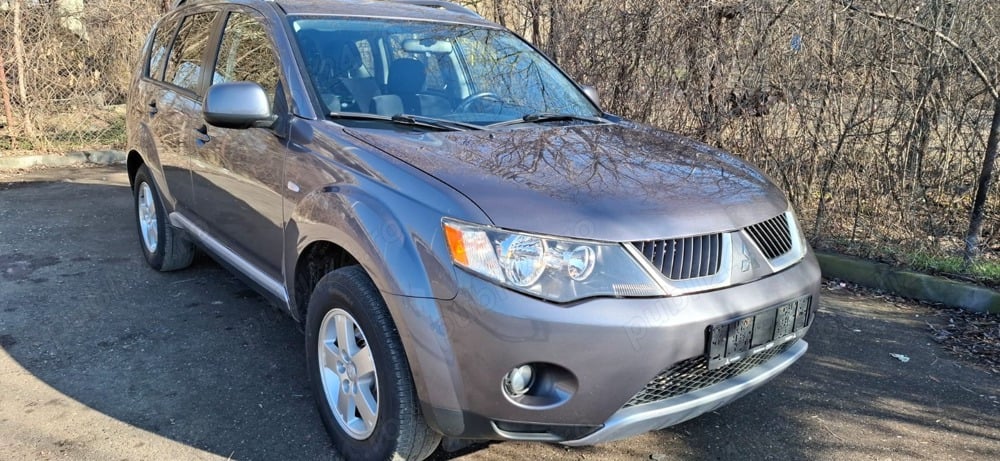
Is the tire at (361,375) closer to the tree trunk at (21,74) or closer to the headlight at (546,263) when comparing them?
the headlight at (546,263)

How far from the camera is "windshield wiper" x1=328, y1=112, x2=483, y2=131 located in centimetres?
317

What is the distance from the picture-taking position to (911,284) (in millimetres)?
5004

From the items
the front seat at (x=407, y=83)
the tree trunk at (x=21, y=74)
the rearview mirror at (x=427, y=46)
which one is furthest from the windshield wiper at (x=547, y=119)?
the tree trunk at (x=21, y=74)

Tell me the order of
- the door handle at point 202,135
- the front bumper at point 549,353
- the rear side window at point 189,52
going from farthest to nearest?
the rear side window at point 189,52 → the door handle at point 202,135 → the front bumper at point 549,353

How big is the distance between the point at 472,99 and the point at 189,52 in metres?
1.99

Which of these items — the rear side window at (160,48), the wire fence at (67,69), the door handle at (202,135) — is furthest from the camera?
the wire fence at (67,69)

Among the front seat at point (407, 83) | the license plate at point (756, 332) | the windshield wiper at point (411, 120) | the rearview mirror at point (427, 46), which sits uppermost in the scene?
the rearview mirror at point (427, 46)

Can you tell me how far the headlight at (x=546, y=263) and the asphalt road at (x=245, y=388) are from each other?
101 cm

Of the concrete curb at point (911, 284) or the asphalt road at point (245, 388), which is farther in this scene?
the concrete curb at point (911, 284)

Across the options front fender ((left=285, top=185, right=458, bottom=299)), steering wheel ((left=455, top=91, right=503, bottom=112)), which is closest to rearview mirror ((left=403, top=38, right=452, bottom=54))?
steering wheel ((left=455, top=91, right=503, bottom=112))

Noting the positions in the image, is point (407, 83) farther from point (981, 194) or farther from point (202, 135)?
point (981, 194)

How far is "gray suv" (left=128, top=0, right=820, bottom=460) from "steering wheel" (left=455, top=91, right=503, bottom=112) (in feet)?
0.04

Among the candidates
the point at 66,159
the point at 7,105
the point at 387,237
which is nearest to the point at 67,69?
the point at 7,105

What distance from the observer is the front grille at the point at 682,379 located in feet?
8.00
